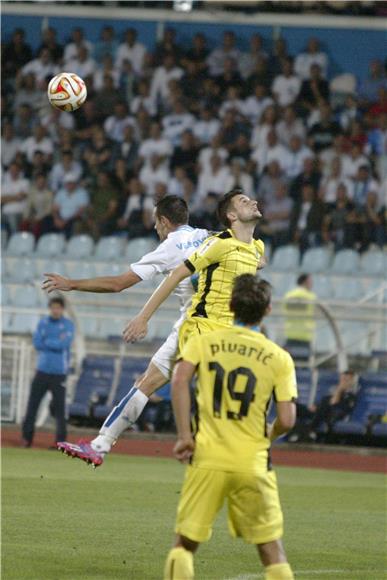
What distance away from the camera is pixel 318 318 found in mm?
19625

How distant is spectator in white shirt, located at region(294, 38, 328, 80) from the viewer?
24.1 m

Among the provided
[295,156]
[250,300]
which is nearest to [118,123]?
[295,156]

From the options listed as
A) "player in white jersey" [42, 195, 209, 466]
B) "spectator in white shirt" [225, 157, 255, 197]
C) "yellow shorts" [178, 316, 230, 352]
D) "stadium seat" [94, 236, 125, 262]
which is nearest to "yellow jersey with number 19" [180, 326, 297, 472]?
"yellow shorts" [178, 316, 230, 352]

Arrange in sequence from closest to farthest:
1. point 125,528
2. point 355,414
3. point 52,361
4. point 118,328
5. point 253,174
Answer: point 125,528
point 52,361
point 355,414
point 118,328
point 253,174

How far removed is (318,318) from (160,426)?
2.94 meters

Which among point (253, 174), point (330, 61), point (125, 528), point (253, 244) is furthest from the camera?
point (330, 61)

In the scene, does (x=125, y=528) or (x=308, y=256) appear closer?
(x=125, y=528)

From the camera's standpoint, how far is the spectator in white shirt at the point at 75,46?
25.5m

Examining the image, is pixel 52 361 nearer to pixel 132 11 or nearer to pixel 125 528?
pixel 125 528

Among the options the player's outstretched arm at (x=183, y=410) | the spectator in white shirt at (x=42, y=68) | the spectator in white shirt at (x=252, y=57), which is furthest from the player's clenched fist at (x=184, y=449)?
the spectator in white shirt at (x=42, y=68)

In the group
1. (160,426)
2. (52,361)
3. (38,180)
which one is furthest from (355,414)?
(38,180)

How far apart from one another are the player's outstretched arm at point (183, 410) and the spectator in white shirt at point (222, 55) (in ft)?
61.2

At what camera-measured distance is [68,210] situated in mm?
23531

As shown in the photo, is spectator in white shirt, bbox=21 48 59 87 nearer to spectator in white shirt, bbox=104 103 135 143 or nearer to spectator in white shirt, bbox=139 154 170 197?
spectator in white shirt, bbox=104 103 135 143
